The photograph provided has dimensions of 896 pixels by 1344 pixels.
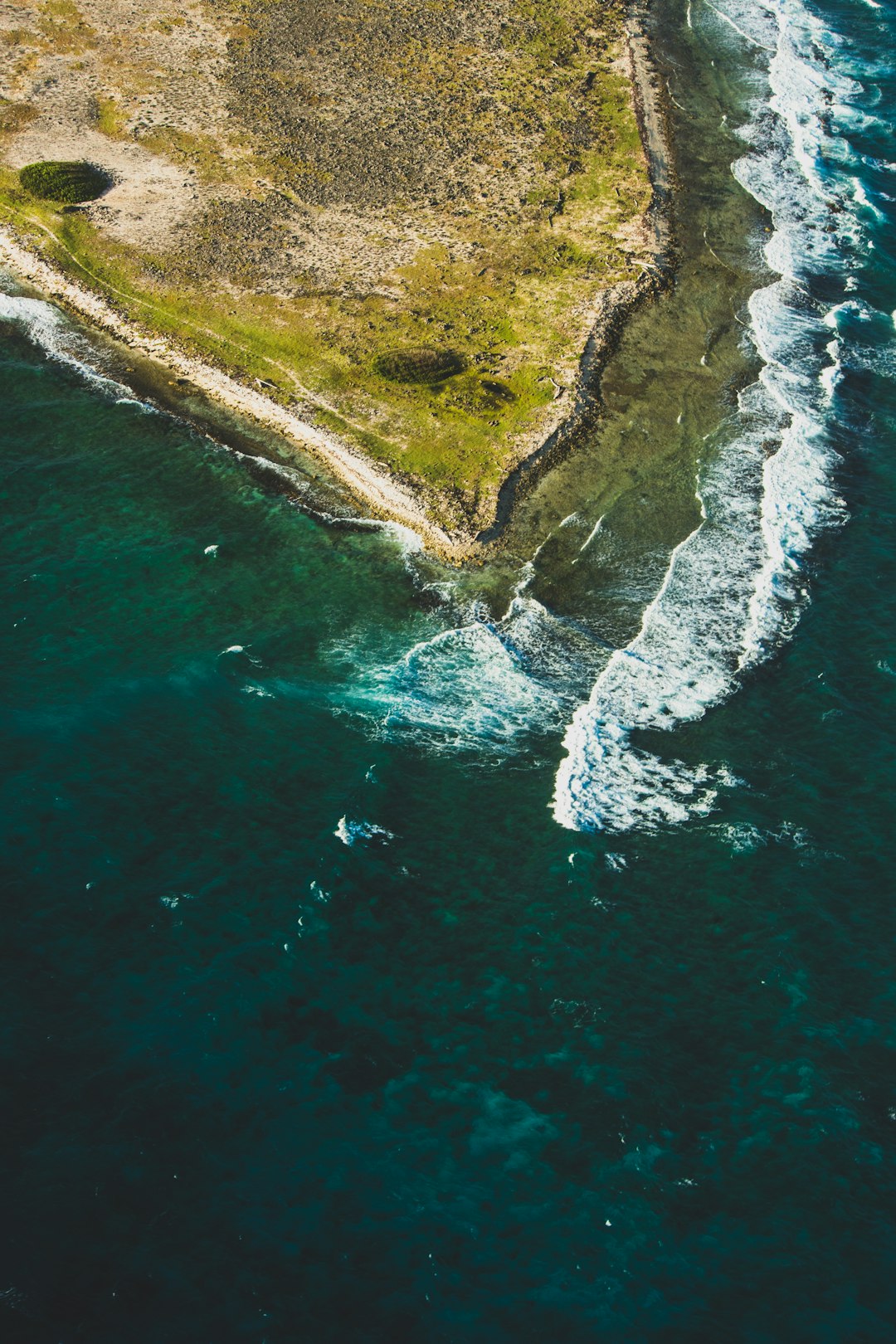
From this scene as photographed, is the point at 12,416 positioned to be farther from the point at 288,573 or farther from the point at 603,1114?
the point at 603,1114

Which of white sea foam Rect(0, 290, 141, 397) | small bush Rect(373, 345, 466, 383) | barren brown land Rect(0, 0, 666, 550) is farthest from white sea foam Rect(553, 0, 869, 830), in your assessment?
white sea foam Rect(0, 290, 141, 397)

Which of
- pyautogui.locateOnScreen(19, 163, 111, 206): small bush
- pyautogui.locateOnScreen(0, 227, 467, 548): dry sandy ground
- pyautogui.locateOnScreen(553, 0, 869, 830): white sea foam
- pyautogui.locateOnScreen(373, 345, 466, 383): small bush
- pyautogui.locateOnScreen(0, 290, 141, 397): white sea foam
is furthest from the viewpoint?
pyautogui.locateOnScreen(19, 163, 111, 206): small bush

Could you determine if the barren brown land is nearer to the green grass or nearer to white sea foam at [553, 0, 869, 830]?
the green grass

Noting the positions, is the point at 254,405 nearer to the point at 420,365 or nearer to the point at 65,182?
the point at 420,365

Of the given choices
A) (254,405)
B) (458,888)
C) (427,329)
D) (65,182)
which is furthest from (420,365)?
(458,888)

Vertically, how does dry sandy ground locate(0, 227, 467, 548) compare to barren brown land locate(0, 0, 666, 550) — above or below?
below

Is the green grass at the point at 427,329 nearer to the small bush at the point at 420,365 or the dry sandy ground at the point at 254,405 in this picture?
the small bush at the point at 420,365

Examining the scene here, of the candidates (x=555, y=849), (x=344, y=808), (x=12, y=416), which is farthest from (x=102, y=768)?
(x=12, y=416)
